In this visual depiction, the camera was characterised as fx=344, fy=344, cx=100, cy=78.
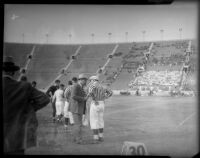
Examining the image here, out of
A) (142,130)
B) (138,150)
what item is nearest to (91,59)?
(142,130)

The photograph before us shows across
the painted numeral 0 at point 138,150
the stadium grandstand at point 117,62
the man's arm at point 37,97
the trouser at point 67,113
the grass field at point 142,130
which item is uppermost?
the stadium grandstand at point 117,62

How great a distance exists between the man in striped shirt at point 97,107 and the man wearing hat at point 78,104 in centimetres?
12

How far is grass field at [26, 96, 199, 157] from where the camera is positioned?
5090 mm

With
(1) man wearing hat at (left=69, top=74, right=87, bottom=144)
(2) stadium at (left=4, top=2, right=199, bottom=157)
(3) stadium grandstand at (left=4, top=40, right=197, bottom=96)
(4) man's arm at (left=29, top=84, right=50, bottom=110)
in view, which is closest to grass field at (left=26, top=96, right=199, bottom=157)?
(2) stadium at (left=4, top=2, right=199, bottom=157)

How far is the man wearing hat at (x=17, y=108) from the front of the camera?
172 inches

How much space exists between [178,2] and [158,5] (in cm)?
30

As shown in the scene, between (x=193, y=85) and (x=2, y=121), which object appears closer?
(x=2, y=121)

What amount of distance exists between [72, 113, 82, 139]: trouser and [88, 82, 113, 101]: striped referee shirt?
14.2 inches

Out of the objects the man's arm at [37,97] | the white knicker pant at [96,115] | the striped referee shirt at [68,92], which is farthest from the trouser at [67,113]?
the man's arm at [37,97]

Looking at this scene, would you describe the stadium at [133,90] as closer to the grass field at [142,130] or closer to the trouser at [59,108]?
the grass field at [142,130]

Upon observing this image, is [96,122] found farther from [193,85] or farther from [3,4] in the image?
[3,4]

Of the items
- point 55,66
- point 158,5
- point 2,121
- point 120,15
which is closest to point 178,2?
point 158,5

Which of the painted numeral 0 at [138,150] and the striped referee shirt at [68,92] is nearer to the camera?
the painted numeral 0 at [138,150]

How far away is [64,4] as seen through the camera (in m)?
5.09
